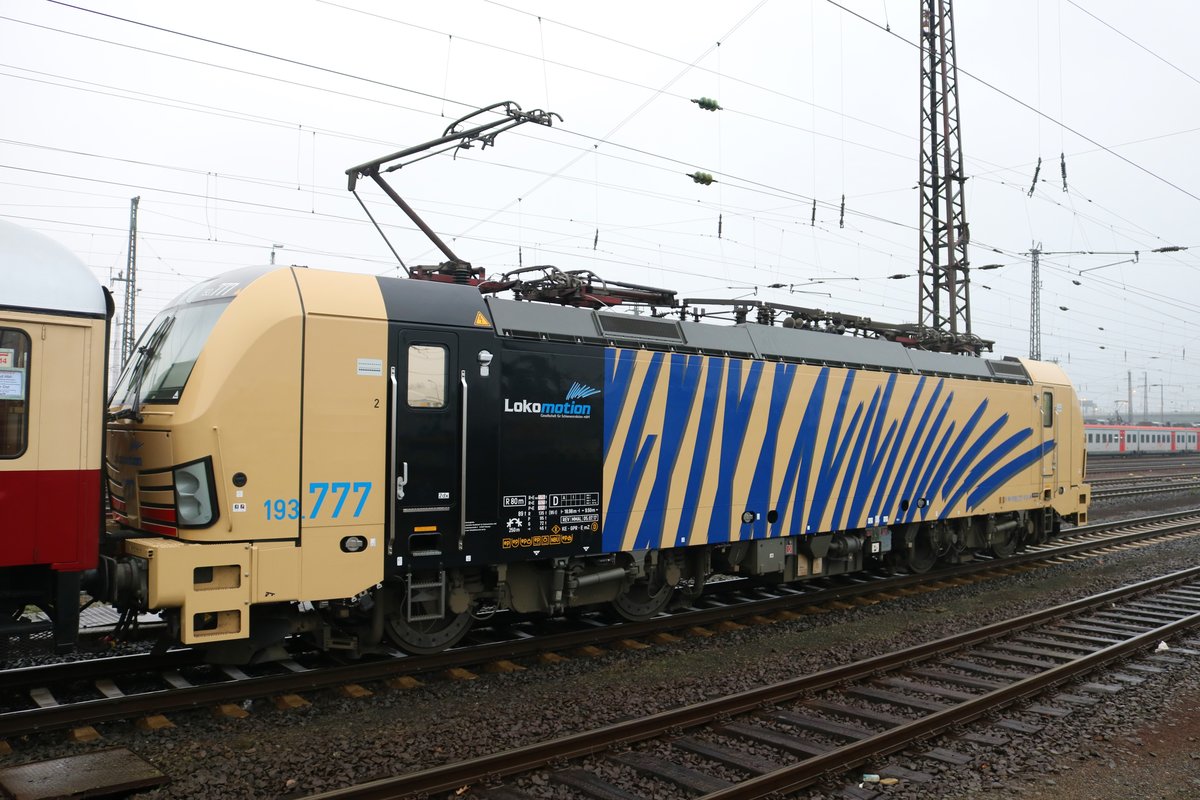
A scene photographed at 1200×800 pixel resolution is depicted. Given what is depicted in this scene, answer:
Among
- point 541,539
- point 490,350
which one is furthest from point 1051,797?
point 490,350

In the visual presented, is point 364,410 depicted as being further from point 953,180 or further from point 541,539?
point 953,180

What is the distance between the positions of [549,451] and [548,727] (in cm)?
288

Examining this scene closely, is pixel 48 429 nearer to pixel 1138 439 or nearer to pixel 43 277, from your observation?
pixel 43 277

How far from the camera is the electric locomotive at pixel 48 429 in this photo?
20.9 feet

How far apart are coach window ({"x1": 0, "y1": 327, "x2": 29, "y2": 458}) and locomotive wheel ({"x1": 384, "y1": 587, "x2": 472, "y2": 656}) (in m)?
3.37

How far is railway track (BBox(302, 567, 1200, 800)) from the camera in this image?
5961 millimetres

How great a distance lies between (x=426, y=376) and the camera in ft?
26.9

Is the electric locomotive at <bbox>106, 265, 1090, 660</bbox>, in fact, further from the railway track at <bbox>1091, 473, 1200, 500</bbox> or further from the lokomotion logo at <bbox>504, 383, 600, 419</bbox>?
the railway track at <bbox>1091, 473, 1200, 500</bbox>

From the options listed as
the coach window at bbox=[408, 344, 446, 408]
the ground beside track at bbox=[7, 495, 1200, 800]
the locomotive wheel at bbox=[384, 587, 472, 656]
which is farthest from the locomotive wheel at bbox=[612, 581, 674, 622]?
the coach window at bbox=[408, 344, 446, 408]

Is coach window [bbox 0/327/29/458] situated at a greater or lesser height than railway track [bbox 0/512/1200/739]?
greater

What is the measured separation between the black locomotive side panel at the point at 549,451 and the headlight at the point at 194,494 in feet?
8.72

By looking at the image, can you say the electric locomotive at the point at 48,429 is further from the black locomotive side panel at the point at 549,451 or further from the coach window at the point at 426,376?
the black locomotive side panel at the point at 549,451

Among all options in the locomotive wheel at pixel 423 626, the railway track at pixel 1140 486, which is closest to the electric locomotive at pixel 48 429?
the locomotive wheel at pixel 423 626

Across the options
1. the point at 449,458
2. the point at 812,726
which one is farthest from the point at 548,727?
the point at 449,458
